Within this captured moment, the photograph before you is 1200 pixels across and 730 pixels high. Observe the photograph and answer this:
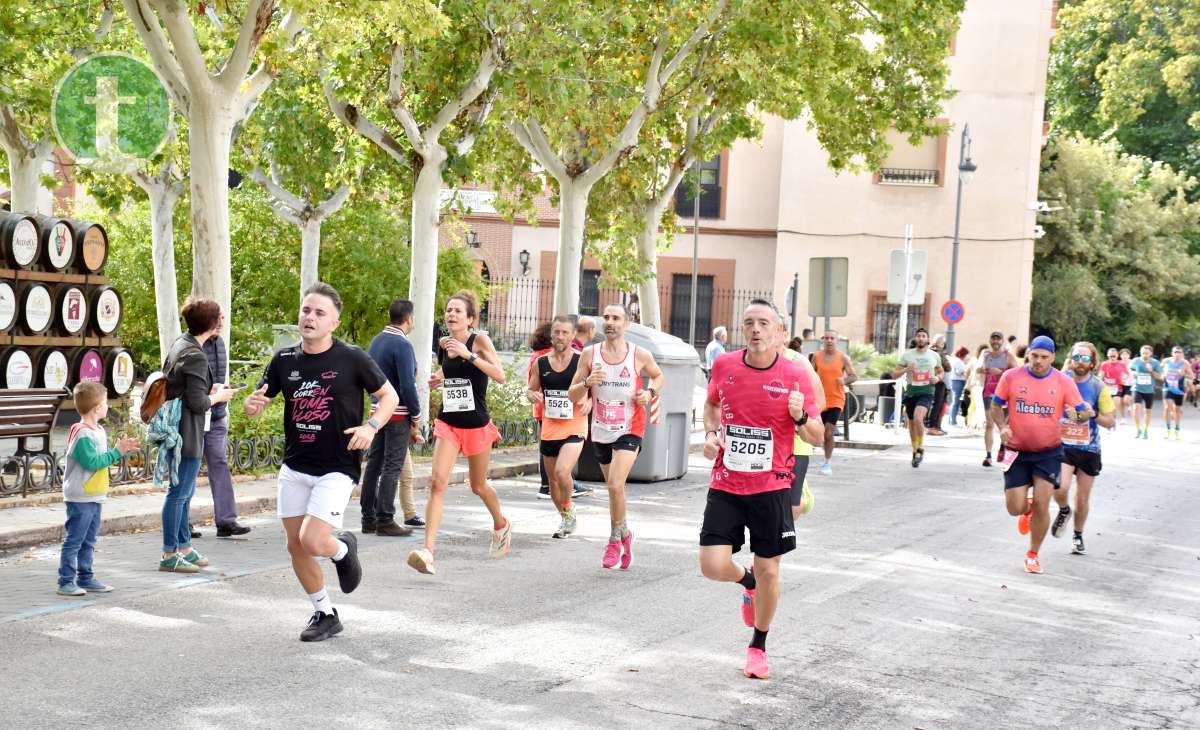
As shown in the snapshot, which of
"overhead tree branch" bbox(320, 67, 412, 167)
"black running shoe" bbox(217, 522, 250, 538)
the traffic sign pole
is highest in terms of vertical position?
"overhead tree branch" bbox(320, 67, 412, 167)

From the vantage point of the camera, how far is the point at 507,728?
596 cm

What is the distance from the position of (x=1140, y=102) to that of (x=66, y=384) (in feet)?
150

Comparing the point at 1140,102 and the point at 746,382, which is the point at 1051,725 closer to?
the point at 746,382

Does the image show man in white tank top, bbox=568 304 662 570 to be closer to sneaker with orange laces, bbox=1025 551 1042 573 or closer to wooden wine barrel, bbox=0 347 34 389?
sneaker with orange laces, bbox=1025 551 1042 573

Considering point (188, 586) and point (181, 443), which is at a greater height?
point (181, 443)

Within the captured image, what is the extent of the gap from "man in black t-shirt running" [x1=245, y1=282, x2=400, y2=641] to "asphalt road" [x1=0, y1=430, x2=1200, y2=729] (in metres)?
0.46

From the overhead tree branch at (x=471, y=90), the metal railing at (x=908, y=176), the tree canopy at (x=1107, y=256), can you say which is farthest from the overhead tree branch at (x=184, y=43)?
the tree canopy at (x=1107, y=256)

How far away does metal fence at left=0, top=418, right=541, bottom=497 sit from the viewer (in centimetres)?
1181

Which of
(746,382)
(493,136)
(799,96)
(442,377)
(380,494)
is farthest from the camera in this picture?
(799,96)

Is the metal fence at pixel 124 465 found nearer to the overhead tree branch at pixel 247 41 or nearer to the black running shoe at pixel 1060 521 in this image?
the overhead tree branch at pixel 247 41

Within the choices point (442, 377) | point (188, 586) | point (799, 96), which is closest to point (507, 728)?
point (188, 586)

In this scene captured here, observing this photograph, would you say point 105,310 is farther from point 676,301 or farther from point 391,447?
point 676,301

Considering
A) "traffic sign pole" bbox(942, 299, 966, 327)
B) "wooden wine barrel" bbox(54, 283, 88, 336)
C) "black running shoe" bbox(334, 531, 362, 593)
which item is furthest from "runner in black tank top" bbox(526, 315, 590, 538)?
"traffic sign pole" bbox(942, 299, 966, 327)

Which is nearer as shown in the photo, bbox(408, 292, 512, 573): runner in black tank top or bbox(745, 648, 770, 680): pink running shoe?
bbox(745, 648, 770, 680): pink running shoe
